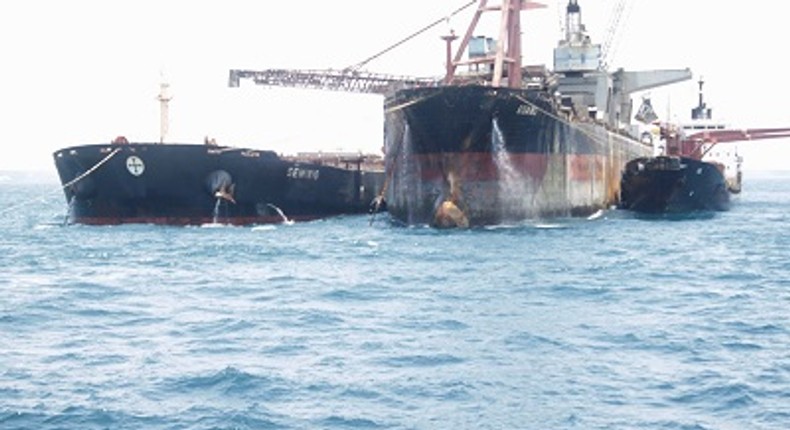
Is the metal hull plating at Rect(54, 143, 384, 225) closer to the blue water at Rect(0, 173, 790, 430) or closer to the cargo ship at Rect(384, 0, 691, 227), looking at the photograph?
the cargo ship at Rect(384, 0, 691, 227)

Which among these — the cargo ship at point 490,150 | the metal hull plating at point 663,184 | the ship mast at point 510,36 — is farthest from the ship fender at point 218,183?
the metal hull plating at point 663,184

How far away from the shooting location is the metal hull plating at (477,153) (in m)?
37.4

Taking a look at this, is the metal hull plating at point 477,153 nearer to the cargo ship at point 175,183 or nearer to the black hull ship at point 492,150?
the black hull ship at point 492,150

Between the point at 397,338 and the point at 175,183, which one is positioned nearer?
the point at 397,338

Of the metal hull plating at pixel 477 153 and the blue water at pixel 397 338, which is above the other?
the metal hull plating at pixel 477 153

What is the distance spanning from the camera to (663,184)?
179ft

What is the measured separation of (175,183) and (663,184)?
28.5m

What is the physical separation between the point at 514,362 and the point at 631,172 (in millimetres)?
42420

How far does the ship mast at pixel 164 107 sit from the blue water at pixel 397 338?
1361cm

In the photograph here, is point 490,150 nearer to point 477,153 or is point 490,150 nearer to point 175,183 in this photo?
point 477,153

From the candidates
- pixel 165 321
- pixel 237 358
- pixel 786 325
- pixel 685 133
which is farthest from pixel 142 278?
pixel 685 133

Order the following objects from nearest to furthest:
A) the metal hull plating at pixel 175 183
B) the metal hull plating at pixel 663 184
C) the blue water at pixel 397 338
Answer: the blue water at pixel 397 338 < the metal hull plating at pixel 175 183 < the metal hull plating at pixel 663 184

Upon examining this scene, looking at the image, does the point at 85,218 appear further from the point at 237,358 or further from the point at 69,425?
the point at 69,425

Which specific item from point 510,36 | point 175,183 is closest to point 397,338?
point 175,183
